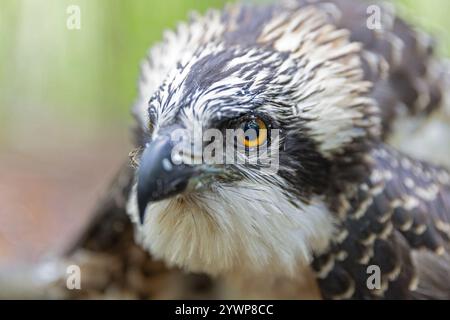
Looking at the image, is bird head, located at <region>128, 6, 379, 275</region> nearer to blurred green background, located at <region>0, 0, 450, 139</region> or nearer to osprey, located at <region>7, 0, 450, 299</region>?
osprey, located at <region>7, 0, 450, 299</region>

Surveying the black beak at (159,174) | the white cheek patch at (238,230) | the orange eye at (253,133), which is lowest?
the white cheek patch at (238,230)

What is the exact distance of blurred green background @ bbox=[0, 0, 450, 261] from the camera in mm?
6035

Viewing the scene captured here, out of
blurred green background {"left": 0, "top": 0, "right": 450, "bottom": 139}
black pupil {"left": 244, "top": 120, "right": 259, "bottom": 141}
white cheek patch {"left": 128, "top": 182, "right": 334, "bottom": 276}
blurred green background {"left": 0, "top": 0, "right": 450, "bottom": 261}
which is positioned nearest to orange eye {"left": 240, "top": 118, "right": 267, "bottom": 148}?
black pupil {"left": 244, "top": 120, "right": 259, "bottom": 141}

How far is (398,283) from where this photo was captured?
3.31m

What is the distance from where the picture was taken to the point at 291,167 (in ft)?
9.77

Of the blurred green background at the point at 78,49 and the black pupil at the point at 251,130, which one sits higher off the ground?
the blurred green background at the point at 78,49

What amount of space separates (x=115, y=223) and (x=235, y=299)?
2.99 feet

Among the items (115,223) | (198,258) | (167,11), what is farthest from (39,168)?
(198,258)

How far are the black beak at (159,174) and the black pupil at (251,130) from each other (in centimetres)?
29

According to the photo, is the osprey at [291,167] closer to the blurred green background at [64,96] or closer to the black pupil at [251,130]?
the black pupil at [251,130]

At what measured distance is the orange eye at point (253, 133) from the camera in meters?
2.83

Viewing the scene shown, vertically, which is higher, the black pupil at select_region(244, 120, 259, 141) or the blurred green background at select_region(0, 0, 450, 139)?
the blurred green background at select_region(0, 0, 450, 139)

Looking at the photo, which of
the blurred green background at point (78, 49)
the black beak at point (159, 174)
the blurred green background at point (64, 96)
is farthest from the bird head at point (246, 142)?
the blurred green background at point (78, 49)
